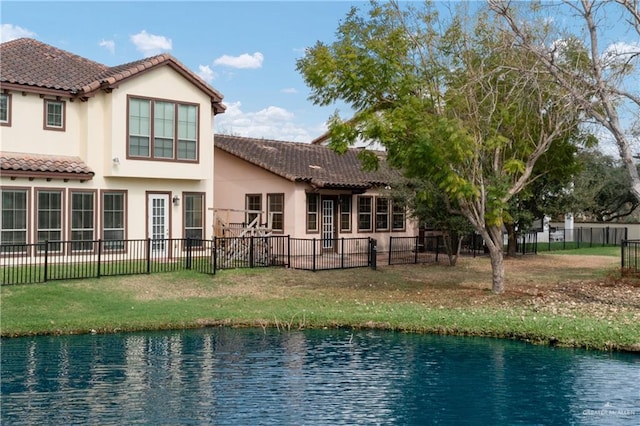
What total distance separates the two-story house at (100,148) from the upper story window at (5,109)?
32mm

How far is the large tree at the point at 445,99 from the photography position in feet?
55.9

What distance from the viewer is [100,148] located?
2270 cm

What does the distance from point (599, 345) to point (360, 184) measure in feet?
50.7

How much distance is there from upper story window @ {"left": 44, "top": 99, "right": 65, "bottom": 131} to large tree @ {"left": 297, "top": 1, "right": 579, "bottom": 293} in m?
8.76

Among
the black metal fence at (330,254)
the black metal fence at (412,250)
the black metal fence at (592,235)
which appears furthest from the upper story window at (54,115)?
the black metal fence at (592,235)

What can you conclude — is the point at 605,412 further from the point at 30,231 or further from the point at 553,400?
the point at 30,231

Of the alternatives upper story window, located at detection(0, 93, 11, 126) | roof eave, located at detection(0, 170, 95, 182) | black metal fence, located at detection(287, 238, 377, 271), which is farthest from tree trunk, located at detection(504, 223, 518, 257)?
upper story window, located at detection(0, 93, 11, 126)

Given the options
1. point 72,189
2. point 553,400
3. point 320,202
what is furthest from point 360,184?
point 553,400

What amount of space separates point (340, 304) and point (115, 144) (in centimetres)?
1035

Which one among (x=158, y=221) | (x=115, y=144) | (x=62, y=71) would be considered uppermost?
(x=62, y=71)

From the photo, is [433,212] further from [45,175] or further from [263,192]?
[45,175]

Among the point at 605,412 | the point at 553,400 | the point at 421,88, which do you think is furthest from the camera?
the point at 421,88

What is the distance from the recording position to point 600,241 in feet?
148

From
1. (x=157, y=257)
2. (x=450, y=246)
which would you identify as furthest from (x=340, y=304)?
(x=450, y=246)
